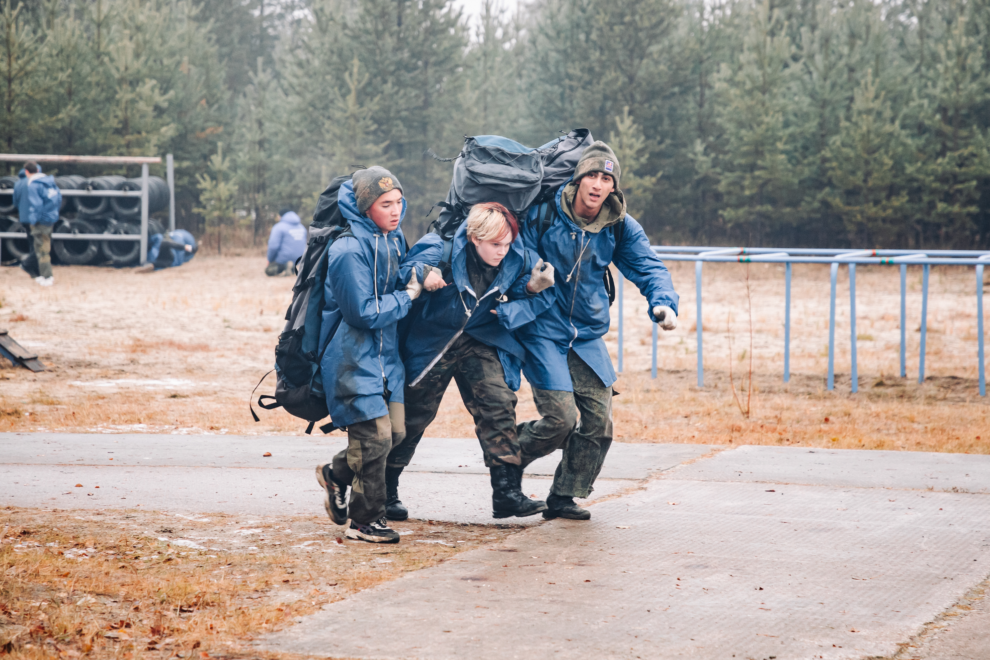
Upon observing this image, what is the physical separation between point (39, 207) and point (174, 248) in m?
4.84

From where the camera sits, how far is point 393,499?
191 inches

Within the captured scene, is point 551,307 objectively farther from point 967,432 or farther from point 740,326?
point 740,326

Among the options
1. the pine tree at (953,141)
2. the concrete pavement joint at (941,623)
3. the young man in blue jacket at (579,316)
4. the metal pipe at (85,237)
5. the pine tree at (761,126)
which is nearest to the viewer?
the concrete pavement joint at (941,623)

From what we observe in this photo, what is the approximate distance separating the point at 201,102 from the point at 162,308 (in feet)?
50.4

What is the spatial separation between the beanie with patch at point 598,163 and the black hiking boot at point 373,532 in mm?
1708

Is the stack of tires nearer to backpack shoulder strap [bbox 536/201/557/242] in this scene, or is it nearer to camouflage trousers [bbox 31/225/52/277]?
camouflage trousers [bbox 31/225/52/277]

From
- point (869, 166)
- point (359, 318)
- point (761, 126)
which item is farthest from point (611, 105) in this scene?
point (359, 318)

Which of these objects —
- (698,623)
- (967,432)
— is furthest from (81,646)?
(967,432)

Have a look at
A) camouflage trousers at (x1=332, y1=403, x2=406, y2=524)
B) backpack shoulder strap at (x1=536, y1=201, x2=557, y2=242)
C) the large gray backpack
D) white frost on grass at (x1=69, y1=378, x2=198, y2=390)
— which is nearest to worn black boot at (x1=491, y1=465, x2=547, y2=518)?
camouflage trousers at (x1=332, y1=403, x2=406, y2=524)

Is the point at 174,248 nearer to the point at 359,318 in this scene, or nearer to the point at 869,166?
the point at 869,166

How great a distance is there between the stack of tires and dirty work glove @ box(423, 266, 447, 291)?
19.0m

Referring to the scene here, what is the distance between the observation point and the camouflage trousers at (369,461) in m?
4.29

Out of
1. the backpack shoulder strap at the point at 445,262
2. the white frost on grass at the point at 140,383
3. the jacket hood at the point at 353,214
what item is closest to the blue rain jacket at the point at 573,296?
the backpack shoulder strap at the point at 445,262

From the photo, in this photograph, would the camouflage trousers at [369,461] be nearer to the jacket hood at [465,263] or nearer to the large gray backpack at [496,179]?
the jacket hood at [465,263]
